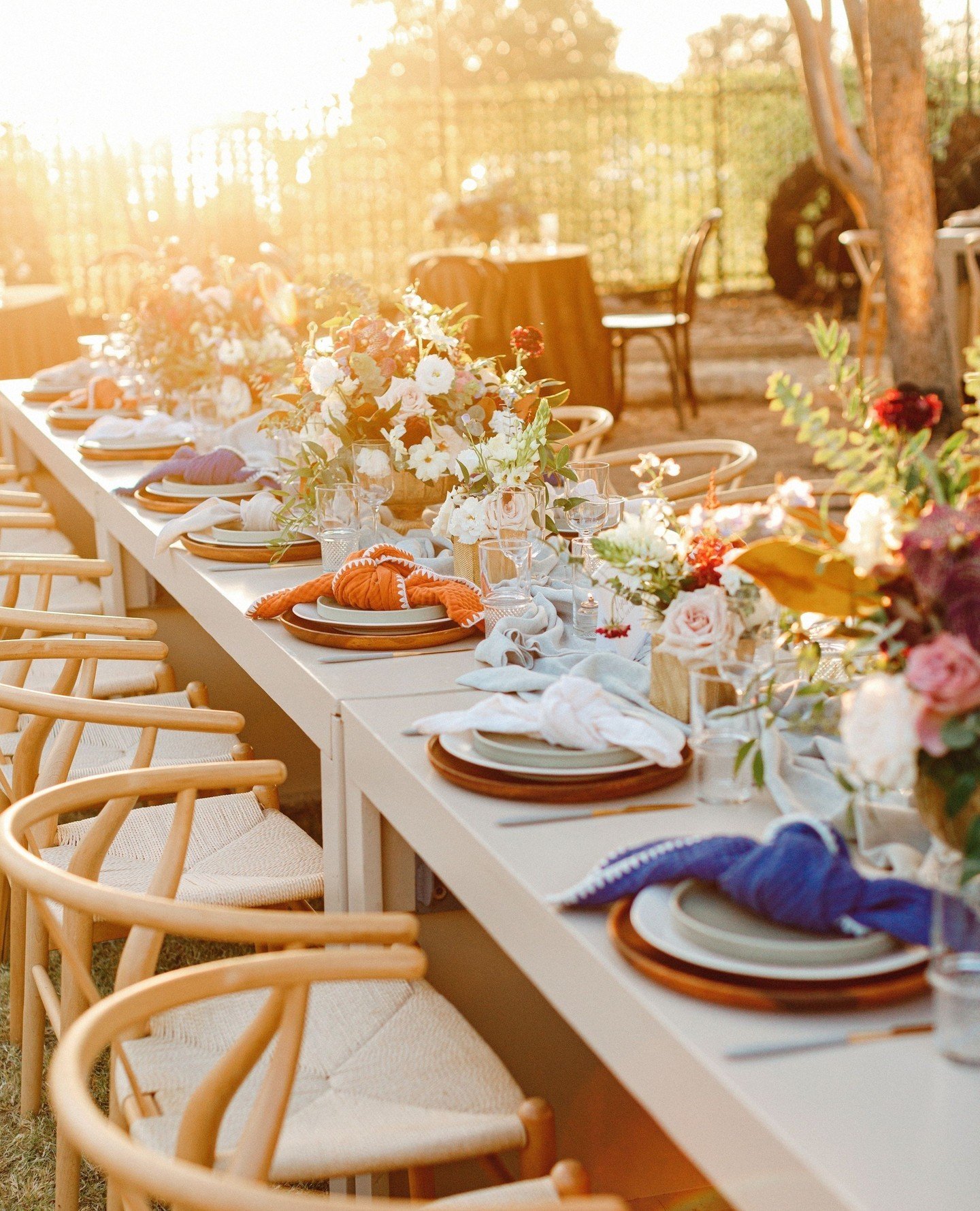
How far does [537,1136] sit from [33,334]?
6.16 m

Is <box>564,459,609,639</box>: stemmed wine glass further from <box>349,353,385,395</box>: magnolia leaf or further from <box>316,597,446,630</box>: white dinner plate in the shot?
<box>349,353,385,395</box>: magnolia leaf

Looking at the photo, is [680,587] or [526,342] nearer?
[680,587]

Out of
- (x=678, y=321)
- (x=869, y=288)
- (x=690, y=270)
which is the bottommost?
(x=678, y=321)

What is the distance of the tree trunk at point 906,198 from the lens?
21.7 feet

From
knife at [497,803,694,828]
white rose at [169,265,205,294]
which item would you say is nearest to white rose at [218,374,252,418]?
white rose at [169,265,205,294]

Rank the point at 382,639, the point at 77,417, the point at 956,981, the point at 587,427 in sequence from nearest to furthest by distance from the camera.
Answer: the point at 956,981, the point at 382,639, the point at 77,417, the point at 587,427

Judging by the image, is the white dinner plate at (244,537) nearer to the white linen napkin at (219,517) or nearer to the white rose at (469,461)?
the white linen napkin at (219,517)

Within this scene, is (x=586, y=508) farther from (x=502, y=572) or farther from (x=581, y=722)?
(x=581, y=722)

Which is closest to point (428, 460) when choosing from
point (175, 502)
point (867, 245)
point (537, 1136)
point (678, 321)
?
point (175, 502)

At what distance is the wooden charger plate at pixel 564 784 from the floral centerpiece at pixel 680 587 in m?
0.12

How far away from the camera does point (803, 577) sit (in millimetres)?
1315

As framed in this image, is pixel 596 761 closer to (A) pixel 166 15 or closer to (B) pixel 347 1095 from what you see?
(B) pixel 347 1095

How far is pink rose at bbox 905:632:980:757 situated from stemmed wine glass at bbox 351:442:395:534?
1.56 metres

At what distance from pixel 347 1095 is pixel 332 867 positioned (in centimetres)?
45
